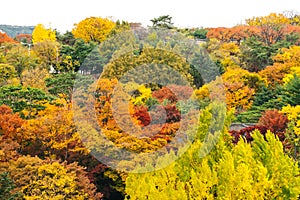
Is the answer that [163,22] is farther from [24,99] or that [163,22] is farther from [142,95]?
[24,99]

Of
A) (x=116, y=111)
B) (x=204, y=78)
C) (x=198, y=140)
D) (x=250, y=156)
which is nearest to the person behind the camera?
(x=250, y=156)

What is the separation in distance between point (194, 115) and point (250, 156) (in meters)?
8.58

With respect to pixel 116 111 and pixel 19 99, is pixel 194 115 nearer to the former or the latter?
pixel 116 111

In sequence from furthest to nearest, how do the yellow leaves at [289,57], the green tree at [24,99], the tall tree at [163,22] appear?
1. the tall tree at [163,22]
2. the yellow leaves at [289,57]
3. the green tree at [24,99]

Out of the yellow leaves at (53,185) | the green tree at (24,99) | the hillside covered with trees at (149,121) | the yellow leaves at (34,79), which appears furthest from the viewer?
the yellow leaves at (34,79)

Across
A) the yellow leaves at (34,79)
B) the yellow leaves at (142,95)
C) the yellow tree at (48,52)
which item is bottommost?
the yellow leaves at (142,95)

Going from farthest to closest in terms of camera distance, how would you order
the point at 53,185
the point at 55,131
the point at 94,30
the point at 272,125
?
the point at 94,30
the point at 272,125
the point at 55,131
the point at 53,185

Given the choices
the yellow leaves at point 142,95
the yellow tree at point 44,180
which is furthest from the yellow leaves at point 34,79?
the yellow tree at point 44,180

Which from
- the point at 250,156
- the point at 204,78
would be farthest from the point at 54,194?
the point at 204,78

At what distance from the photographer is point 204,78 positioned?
3188 cm

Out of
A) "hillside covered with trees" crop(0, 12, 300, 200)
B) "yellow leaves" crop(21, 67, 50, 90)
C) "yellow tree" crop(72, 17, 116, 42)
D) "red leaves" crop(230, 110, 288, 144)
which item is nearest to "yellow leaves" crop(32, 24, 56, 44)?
"yellow tree" crop(72, 17, 116, 42)

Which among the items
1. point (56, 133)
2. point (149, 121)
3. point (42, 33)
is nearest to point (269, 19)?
point (42, 33)

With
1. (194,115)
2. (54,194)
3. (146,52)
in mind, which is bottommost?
(54,194)

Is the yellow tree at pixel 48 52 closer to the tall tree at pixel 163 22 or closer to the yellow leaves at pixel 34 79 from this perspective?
the yellow leaves at pixel 34 79
